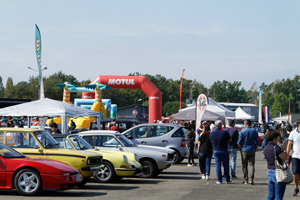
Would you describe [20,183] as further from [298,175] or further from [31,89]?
[31,89]

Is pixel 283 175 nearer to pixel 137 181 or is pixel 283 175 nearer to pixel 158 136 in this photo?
pixel 137 181

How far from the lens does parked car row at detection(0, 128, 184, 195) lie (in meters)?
11.0

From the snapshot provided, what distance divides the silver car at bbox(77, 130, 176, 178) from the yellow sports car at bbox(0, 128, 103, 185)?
276 cm

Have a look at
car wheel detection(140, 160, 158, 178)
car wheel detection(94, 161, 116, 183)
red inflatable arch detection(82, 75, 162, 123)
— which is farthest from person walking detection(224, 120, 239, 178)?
red inflatable arch detection(82, 75, 162, 123)

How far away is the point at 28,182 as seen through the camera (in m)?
11.1

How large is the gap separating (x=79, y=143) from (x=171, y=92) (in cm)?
11058

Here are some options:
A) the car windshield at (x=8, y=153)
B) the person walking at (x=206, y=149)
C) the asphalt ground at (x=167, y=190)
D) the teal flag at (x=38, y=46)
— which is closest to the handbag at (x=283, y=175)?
the asphalt ground at (x=167, y=190)

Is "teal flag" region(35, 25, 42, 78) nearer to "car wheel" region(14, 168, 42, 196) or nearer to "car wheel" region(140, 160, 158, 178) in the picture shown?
"car wheel" region(140, 160, 158, 178)

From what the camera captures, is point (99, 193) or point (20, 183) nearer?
point (20, 183)

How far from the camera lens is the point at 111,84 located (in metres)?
39.2

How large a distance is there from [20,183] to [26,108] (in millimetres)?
11103

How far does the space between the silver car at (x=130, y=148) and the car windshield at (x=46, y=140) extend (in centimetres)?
263

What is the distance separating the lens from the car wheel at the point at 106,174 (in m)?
14.2

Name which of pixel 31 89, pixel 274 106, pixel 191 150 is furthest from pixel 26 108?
pixel 274 106
